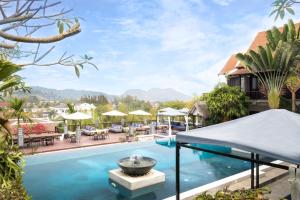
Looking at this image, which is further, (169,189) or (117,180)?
(117,180)

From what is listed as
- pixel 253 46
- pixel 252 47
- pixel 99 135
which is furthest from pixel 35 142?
pixel 253 46

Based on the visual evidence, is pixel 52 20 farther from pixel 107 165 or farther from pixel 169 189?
pixel 107 165

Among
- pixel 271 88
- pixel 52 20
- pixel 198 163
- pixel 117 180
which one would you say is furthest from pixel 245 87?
pixel 52 20

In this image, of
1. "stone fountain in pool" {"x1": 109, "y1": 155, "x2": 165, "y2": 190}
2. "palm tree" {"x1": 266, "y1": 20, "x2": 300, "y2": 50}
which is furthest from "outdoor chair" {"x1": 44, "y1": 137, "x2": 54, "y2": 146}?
"palm tree" {"x1": 266, "y1": 20, "x2": 300, "y2": 50}

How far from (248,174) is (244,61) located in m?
12.8

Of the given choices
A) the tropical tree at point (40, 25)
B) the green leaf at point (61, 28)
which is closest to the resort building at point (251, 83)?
the tropical tree at point (40, 25)

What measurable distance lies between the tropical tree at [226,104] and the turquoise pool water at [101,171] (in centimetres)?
662

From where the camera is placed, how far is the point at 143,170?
11.3 metres

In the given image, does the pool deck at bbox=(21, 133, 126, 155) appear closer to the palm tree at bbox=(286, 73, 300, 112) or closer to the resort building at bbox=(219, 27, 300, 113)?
the resort building at bbox=(219, 27, 300, 113)

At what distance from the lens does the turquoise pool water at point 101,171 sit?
34.3 ft

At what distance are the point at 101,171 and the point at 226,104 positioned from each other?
44.2 feet

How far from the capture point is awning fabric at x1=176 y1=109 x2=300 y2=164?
119 inches

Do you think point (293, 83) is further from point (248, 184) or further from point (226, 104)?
point (248, 184)

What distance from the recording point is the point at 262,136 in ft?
11.6
